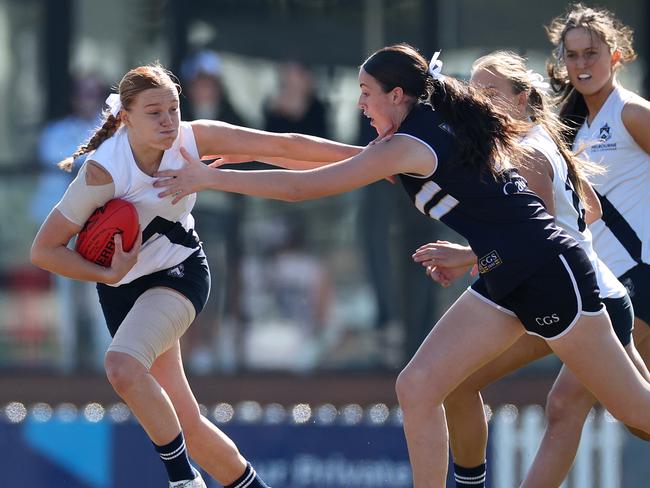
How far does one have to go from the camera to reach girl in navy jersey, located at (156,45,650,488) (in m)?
4.68

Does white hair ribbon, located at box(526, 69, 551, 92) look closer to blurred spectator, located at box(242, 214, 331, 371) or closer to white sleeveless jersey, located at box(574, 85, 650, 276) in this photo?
white sleeveless jersey, located at box(574, 85, 650, 276)

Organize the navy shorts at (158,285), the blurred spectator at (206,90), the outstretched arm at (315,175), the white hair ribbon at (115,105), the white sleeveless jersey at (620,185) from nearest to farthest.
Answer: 1. the outstretched arm at (315,175)
2. the white hair ribbon at (115,105)
3. the navy shorts at (158,285)
4. the white sleeveless jersey at (620,185)
5. the blurred spectator at (206,90)

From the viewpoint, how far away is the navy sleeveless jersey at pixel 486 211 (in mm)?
4680

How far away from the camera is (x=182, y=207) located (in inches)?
206

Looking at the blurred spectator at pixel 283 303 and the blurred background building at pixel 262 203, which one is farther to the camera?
the blurred spectator at pixel 283 303

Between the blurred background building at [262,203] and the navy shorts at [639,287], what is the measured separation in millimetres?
3894

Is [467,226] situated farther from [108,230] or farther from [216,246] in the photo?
[216,246]

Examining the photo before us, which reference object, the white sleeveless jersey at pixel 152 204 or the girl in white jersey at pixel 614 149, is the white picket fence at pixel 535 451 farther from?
the white sleeveless jersey at pixel 152 204

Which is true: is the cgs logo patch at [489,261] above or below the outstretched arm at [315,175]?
below

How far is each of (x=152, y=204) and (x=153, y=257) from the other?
0.24m

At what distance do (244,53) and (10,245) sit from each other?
6.99 feet

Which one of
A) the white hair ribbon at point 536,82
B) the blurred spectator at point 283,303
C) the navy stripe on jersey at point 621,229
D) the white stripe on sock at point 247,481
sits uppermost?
the white hair ribbon at point 536,82

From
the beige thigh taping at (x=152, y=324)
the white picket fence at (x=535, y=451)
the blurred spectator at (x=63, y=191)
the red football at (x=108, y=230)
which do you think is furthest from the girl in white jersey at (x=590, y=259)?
the blurred spectator at (x=63, y=191)

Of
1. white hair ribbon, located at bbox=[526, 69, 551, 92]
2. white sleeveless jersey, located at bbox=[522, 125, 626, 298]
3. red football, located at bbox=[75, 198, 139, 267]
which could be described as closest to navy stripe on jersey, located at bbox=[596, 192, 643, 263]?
white sleeveless jersey, located at bbox=[522, 125, 626, 298]
